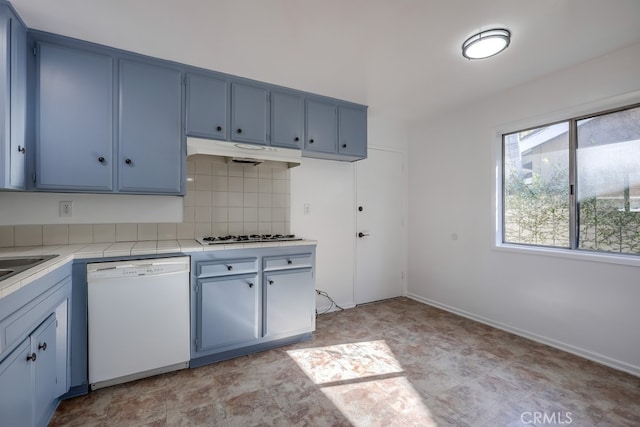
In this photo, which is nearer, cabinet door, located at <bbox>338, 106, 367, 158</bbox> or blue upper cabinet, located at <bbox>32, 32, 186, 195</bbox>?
blue upper cabinet, located at <bbox>32, 32, 186, 195</bbox>

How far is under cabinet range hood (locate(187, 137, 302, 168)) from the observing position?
236 cm

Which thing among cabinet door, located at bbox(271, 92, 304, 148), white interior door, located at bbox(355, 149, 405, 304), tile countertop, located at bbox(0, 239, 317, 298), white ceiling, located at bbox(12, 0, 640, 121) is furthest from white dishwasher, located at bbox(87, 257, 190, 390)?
white interior door, located at bbox(355, 149, 405, 304)

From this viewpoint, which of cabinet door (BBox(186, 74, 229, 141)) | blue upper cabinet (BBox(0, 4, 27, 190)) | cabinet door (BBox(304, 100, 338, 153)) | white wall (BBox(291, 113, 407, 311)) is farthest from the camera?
white wall (BBox(291, 113, 407, 311))

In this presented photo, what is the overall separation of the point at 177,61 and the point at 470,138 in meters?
3.04

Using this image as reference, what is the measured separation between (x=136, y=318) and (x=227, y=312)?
24.6 inches

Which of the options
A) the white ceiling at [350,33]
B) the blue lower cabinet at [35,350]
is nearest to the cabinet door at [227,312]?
the blue lower cabinet at [35,350]

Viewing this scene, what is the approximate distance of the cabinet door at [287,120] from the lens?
2.75 metres

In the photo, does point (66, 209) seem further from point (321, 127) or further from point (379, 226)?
point (379, 226)

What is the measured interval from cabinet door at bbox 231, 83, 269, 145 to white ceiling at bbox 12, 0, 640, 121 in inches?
5.3

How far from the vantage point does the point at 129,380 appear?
2.05 m

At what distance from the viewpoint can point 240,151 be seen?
8.13 ft

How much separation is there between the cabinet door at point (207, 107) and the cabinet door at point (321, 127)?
0.82 meters

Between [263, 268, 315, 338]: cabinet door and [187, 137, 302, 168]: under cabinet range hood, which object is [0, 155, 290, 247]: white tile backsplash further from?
[263, 268, 315, 338]: cabinet door

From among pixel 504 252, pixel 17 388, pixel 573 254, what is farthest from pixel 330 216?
pixel 17 388
